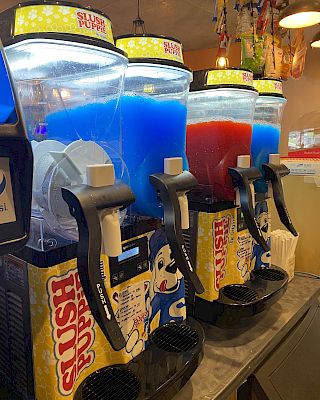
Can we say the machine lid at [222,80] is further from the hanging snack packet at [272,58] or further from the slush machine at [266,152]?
the hanging snack packet at [272,58]

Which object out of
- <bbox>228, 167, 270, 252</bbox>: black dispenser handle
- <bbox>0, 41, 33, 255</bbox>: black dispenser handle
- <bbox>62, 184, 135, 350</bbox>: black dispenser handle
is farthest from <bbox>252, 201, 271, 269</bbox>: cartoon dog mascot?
<bbox>0, 41, 33, 255</bbox>: black dispenser handle

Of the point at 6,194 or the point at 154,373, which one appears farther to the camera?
the point at 154,373

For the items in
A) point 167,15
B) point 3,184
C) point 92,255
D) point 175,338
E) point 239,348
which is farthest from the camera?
point 167,15

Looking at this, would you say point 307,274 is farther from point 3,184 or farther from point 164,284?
point 3,184

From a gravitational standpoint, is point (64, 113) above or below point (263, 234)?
above

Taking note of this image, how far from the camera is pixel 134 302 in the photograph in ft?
2.15

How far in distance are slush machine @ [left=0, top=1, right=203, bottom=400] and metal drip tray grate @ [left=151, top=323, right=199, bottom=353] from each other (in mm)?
14

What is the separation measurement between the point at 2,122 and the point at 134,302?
1.37 ft

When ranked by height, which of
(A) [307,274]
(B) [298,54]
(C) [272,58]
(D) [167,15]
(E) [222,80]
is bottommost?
(A) [307,274]

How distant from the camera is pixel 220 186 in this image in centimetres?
86

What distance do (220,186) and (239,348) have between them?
0.37 metres

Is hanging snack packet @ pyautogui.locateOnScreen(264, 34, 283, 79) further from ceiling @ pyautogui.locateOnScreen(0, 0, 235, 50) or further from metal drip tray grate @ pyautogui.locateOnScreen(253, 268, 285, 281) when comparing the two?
ceiling @ pyautogui.locateOnScreen(0, 0, 235, 50)

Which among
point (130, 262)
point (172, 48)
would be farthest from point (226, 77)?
point (130, 262)

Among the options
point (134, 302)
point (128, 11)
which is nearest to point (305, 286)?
point (134, 302)
